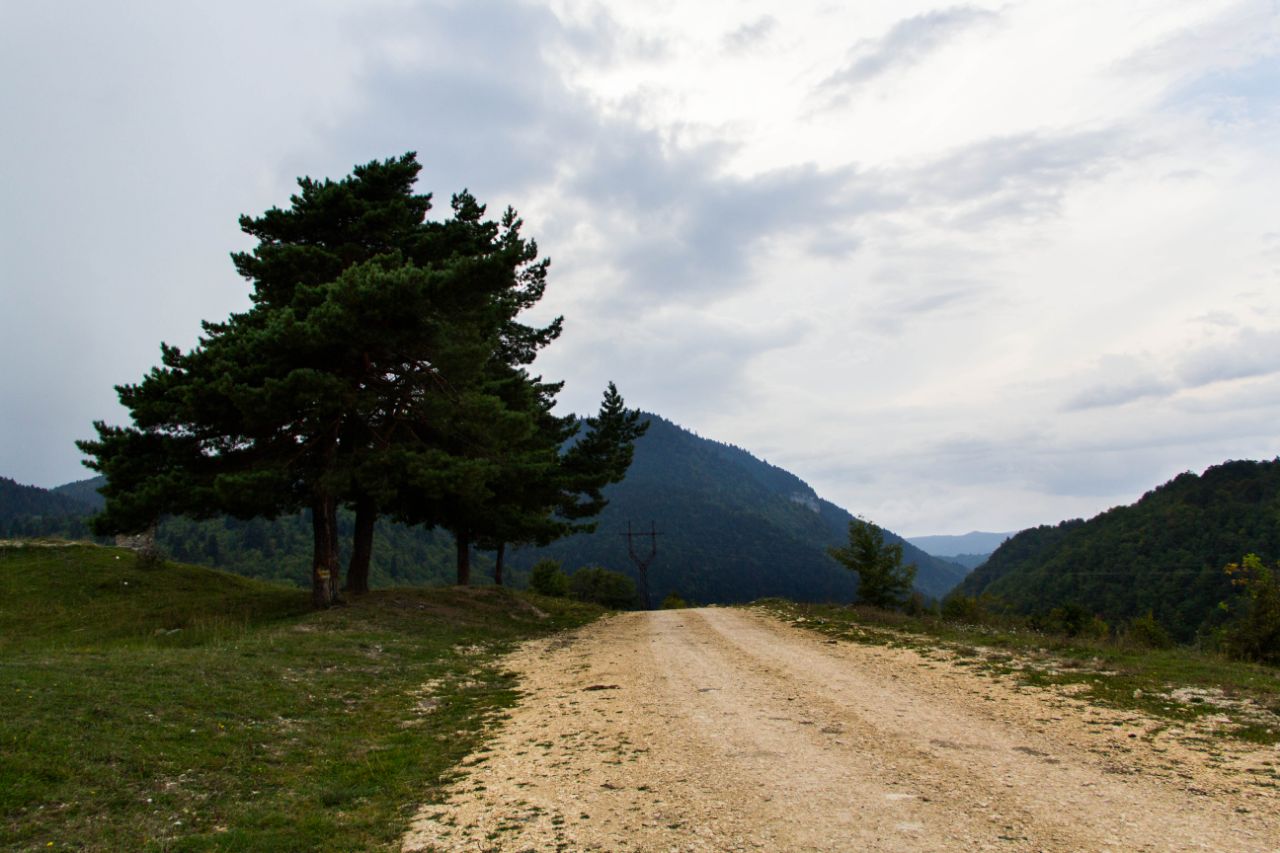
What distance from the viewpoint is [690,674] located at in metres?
12.0

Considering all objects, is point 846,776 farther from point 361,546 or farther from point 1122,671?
point 361,546

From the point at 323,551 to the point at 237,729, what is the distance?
11.5 metres

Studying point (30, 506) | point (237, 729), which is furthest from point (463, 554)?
point (30, 506)

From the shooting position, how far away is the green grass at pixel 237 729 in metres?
5.35

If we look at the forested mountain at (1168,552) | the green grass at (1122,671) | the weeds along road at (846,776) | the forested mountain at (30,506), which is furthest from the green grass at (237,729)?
the forested mountain at (30,506)

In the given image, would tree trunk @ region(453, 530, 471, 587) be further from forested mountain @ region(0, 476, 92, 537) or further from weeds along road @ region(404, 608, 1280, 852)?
forested mountain @ region(0, 476, 92, 537)

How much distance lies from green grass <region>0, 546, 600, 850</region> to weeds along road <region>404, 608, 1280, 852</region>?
851 millimetres

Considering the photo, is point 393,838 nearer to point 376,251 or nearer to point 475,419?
point 475,419

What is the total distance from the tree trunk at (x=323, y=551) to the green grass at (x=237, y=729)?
1218mm

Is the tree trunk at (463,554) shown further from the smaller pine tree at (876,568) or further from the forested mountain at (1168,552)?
the forested mountain at (1168,552)

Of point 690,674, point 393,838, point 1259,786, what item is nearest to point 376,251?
point 690,674

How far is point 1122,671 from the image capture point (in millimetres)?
10672

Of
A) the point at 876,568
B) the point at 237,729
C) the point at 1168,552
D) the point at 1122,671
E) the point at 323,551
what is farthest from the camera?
the point at 1168,552

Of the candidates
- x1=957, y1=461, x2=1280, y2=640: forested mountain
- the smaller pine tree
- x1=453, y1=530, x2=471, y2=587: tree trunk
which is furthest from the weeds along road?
x1=957, y1=461, x2=1280, y2=640: forested mountain
